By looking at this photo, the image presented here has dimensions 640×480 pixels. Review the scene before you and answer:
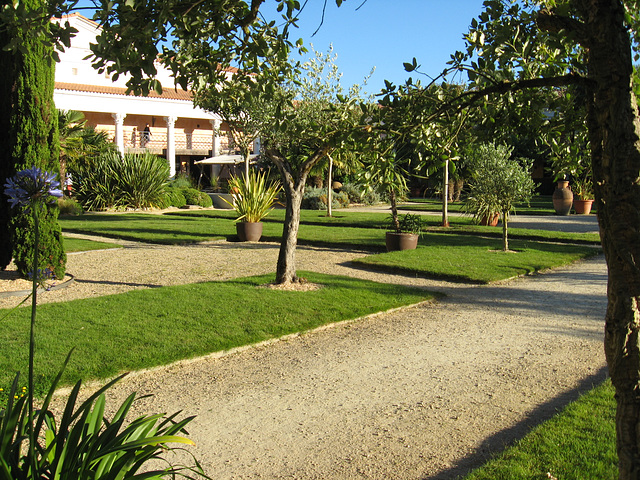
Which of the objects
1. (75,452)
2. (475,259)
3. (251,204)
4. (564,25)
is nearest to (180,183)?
(251,204)

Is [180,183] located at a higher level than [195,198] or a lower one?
higher

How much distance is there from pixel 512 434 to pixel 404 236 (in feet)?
30.5

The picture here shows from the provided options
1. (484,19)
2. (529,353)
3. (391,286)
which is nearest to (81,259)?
(391,286)

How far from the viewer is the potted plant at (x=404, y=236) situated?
13.3 meters

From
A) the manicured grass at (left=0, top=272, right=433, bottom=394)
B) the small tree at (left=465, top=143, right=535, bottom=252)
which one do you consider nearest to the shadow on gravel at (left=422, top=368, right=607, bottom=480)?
the manicured grass at (left=0, top=272, right=433, bottom=394)

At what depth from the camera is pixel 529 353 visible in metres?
6.04

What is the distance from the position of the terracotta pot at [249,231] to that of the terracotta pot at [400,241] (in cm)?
402

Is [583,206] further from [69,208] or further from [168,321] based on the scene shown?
[168,321]

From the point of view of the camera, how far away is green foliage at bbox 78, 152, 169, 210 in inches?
1009

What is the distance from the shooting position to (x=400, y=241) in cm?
1332

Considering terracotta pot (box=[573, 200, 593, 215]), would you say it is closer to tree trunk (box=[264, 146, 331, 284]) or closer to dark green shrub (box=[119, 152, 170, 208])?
dark green shrub (box=[119, 152, 170, 208])

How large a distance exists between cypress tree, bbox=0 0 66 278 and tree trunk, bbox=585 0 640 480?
8.54 metres

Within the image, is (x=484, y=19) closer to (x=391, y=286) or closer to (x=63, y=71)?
(x=391, y=286)

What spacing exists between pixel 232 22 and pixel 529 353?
13.9ft
